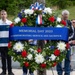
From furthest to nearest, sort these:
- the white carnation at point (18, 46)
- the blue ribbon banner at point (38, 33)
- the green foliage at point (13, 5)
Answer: the green foliage at point (13, 5), the white carnation at point (18, 46), the blue ribbon banner at point (38, 33)

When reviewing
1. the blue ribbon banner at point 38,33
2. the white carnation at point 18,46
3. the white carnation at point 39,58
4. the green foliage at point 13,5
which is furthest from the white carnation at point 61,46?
the green foliage at point 13,5

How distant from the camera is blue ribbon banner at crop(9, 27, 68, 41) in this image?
6.62 metres

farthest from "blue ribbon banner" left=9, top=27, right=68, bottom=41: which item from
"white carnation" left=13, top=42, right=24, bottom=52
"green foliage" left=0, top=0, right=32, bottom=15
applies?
"green foliage" left=0, top=0, right=32, bottom=15

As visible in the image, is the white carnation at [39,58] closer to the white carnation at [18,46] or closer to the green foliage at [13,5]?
the white carnation at [18,46]

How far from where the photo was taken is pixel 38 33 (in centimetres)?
664

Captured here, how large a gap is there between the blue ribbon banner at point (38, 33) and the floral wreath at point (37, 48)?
0.16 m

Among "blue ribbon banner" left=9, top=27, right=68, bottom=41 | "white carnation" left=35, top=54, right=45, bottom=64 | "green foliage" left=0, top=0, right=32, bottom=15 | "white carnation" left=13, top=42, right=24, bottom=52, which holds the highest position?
"blue ribbon banner" left=9, top=27, right=68, bottom=41

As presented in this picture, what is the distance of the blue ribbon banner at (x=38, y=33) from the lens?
6.62 metres

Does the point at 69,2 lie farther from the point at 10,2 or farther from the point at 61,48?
the point at 61,48

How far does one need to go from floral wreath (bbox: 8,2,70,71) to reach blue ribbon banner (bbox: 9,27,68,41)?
16cm

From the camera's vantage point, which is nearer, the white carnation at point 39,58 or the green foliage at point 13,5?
the white carnation at point 39,58

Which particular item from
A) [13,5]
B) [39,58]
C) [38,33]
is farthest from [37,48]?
[13,5]

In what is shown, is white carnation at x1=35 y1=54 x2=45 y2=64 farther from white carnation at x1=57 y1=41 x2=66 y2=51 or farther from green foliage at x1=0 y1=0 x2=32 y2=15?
green foliage at x1=0 y1=0 x2=32 y2=15

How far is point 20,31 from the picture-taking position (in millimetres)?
6645
